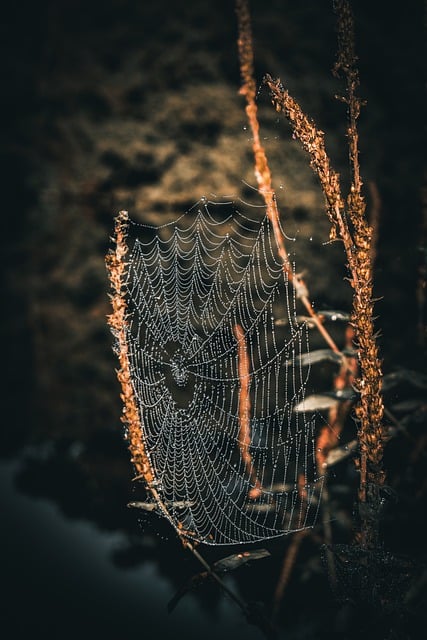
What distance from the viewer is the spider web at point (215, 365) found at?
5.17 feet

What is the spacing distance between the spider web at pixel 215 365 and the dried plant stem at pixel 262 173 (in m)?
0.40

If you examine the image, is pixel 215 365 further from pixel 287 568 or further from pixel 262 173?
pixel 262 173

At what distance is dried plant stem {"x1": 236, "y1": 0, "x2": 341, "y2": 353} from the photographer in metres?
0.97

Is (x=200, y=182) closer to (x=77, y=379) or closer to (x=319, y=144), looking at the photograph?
(x=77, y=379)

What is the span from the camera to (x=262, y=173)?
962 millimetres

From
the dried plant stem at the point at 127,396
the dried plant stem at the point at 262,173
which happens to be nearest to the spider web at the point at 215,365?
the dried plant stem at the point at 262,173

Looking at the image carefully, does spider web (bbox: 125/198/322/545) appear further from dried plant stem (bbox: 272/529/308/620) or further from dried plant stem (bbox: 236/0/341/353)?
dried plant stem (bbox: 236/0/341/353)

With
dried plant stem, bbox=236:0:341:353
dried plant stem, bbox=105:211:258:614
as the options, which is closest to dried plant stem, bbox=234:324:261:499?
dried plant stem, bbox=236:0:341:353

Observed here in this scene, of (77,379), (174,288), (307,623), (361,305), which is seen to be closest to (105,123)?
(174,288)

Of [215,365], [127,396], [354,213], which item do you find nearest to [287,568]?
[215,365]

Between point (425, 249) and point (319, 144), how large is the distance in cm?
44

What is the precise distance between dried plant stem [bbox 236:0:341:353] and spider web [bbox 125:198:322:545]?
0.40 meters

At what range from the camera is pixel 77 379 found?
1905mm

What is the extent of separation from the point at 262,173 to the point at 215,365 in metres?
0.94
